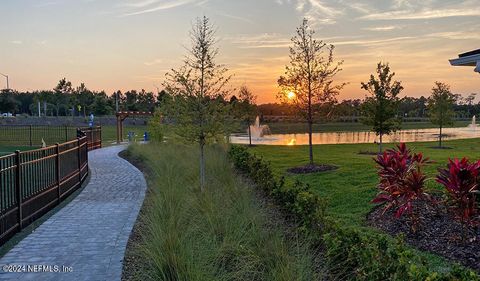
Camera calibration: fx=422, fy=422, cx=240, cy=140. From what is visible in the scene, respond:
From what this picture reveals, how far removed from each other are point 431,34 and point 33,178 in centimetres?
1576

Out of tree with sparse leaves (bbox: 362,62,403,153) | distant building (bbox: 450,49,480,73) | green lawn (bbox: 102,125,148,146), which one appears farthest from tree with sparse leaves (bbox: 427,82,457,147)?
green lawn (bbox: 102,125,148,146)

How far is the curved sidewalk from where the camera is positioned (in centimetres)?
523

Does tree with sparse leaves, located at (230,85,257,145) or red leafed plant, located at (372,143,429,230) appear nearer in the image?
red leafed plant, located at (372,143,429,230)

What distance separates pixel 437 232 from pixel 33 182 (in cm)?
719

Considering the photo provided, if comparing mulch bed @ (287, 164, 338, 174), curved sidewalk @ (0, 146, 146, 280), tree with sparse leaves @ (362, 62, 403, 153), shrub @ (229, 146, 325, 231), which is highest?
tree with sparse leaves @ (362, 62, 403, 153)

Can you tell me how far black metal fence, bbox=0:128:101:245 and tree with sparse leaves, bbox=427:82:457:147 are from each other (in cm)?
2300

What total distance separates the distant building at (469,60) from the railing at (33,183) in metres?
8.23

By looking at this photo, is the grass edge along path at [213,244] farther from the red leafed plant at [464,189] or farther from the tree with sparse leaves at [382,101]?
the tree with sparse leaves at [382,101]

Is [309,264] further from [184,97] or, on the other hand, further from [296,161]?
[296,161]

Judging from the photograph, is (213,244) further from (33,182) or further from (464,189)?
(33,182)

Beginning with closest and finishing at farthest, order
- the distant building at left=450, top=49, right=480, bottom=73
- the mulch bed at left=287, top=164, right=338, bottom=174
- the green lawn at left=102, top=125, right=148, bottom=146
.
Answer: the distant building at left=450, top=49, right=480, bottom=73 → the mulch bed at left=287, top=164, right=338, bottom=174 → the green lawn at left=102, top=125, right=148, bottom=146

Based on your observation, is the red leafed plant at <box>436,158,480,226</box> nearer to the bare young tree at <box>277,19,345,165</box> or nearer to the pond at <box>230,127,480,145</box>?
the bare young tree at <box>277,19,345,165</box>

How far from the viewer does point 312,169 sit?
1333 cm

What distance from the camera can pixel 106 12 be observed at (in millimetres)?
16281
